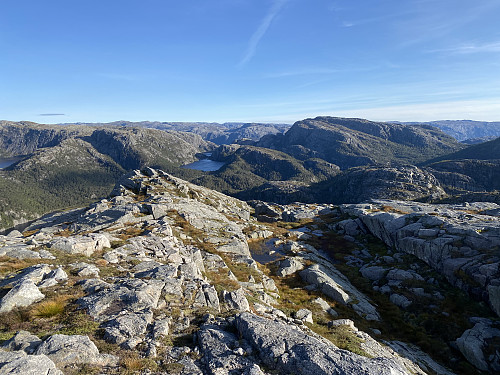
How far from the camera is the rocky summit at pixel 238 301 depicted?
1163cm

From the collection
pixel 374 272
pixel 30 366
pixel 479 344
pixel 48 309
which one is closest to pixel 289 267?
pixel 374 272

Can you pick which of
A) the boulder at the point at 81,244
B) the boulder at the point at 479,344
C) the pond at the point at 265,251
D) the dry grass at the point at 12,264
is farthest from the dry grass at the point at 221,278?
the boulder at the point at 479,344

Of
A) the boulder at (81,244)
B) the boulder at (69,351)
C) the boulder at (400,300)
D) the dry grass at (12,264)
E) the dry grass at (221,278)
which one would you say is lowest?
the boulder at (400,300)

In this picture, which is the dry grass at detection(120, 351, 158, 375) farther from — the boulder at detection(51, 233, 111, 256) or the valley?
the boulder at detection(51, 233, 111, 256)

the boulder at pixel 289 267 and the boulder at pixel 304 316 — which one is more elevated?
the boulder at pixel 304 316

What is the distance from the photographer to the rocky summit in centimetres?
1163

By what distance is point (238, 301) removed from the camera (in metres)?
19.5

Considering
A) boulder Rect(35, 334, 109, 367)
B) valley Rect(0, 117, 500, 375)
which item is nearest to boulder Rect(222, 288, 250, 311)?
valley Rect(0, 117, 500, 375)

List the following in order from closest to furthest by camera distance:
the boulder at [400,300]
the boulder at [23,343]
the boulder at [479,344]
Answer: the boulder at [23,343] < the boulder at [479,344] < the boulder at [400,300]

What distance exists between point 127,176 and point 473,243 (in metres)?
107

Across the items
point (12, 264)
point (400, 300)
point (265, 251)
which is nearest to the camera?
point (12, 264)

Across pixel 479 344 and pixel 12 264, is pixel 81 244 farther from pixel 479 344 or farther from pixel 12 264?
pixel 479 344

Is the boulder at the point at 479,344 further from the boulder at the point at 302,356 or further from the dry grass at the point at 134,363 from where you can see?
the dry grass at the point at 134,363

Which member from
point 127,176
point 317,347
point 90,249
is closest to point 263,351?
point 317,347
